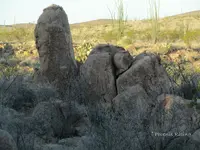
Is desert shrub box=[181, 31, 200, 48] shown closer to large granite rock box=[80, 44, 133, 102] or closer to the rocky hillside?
the rocky hillside

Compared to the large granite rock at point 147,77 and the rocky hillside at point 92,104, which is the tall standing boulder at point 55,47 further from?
the large granite rock at point 147,77

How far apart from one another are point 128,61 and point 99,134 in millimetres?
4022

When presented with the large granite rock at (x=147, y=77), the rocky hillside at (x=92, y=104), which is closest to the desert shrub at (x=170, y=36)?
the rocky hillside at (x=92, y=104)

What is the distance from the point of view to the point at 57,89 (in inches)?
431

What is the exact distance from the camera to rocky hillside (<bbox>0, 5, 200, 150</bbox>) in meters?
6.26

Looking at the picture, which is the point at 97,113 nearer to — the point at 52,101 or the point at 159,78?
the point at 52,101

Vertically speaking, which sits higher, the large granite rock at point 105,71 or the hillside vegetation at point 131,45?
the large granite rock at point 105,71

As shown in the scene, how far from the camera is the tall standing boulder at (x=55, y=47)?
11242 mm

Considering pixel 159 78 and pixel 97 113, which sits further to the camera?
pixel 159 78

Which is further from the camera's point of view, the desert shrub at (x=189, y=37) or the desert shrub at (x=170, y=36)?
the desert shrub at (x=170, y=36)

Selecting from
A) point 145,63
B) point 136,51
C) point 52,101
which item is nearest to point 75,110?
point 52,101

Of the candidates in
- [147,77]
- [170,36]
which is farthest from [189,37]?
[147,77]

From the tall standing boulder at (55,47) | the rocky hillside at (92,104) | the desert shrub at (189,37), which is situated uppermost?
the tall standing boulder at (55,47)

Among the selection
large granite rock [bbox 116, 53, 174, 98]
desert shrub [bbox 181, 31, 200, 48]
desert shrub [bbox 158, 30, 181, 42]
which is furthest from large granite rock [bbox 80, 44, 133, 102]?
desert shrub [bbox 158, 30, 181, 42]
